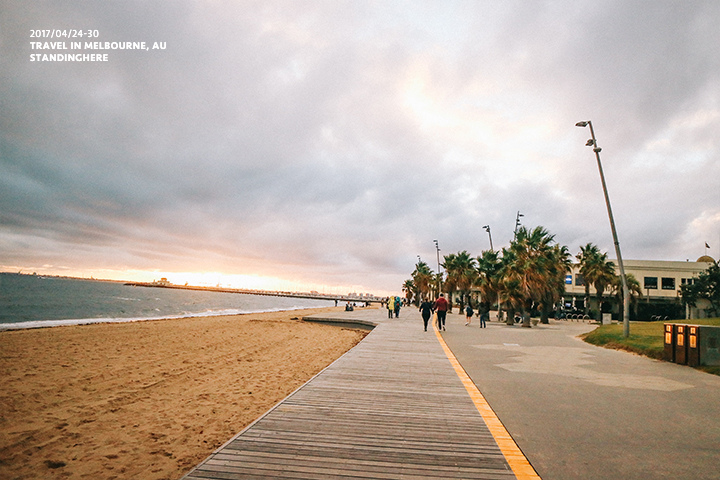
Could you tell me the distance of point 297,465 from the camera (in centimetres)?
409

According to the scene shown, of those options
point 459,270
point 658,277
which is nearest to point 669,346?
point 459,270

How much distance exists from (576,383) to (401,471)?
664 centimetres

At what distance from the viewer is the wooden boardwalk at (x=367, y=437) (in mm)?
4020

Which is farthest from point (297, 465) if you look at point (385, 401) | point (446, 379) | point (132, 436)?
point (446, 379)

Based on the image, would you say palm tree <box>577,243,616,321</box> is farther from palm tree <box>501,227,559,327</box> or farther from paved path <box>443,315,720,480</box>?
paved path <box>443,315,720,480</box>

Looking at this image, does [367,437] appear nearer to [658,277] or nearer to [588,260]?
[588,260]

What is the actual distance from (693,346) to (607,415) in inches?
295

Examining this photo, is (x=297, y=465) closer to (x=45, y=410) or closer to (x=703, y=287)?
(x=45, y=410)

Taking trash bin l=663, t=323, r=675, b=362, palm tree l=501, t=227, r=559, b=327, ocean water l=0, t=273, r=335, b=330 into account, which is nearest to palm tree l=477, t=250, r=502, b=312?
palm tree l=501, t=227, r=559, b=327

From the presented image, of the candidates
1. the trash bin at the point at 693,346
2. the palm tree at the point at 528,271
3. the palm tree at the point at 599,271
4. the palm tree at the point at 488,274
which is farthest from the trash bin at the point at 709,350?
the palm tree at the point at 599,271

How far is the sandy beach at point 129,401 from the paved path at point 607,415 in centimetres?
482

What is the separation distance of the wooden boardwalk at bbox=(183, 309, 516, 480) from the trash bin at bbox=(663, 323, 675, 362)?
8.60 metres

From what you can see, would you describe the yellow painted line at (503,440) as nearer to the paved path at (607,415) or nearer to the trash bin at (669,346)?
the paved path at (607,415)

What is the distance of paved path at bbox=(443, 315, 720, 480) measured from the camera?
14.4 feet
